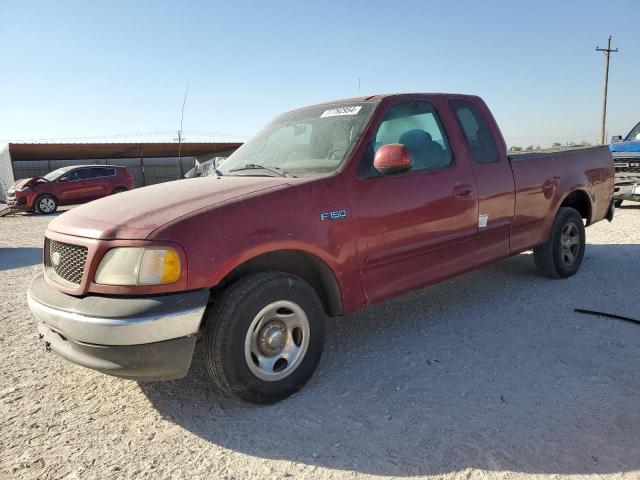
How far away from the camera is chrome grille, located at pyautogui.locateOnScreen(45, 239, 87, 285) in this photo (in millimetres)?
2684

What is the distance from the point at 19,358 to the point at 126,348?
1846mm

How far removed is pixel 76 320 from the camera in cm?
248

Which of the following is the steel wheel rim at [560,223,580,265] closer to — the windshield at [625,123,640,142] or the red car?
the windshield at [625,123,640,142]

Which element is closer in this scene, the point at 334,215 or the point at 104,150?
the point at 334,215

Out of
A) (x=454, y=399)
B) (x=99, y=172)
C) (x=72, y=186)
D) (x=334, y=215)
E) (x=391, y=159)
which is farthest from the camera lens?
(x=99, y=172)

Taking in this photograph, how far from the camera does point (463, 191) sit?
12.7 feet

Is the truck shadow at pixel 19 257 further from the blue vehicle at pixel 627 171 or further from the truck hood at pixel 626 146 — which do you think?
the truck hood at pixel 626 146

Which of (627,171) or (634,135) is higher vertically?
(634,135)

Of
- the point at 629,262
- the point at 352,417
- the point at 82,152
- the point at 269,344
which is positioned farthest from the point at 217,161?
the point at 82,152

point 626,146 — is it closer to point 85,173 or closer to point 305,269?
point 305,269

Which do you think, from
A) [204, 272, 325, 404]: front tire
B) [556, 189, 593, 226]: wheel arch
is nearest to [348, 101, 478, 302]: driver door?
[204, 272, 325, 404]: front tire

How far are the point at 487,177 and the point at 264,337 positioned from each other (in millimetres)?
2417

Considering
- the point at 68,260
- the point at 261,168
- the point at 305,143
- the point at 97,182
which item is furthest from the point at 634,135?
the point at 97,182

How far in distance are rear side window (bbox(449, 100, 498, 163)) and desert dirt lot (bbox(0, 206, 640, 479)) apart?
1393 millimetres
